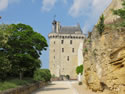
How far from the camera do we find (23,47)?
69.0 ft

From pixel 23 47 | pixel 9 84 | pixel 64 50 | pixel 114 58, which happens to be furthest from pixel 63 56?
pixel 114 58

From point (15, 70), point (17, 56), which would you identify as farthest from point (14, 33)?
point (15, 70)

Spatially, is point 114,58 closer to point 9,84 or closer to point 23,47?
point 9,84

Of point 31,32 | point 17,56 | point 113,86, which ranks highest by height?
point 31,32

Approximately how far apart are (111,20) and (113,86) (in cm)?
444

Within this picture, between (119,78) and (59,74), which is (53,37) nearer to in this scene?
(59,74)

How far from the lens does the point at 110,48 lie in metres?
9.98

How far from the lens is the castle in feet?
200

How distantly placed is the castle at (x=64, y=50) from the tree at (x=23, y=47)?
3806cm

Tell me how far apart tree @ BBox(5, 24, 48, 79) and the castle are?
1499 inches

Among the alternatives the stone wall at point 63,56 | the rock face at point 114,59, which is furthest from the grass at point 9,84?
the stone wall at point 63,56

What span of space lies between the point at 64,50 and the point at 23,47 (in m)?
41.9

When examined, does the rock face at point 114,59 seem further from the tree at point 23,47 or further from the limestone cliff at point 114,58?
the tree at point 23,47

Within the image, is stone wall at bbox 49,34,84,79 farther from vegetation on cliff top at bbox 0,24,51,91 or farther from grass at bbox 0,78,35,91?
grass at bbox 0,78,35,91
